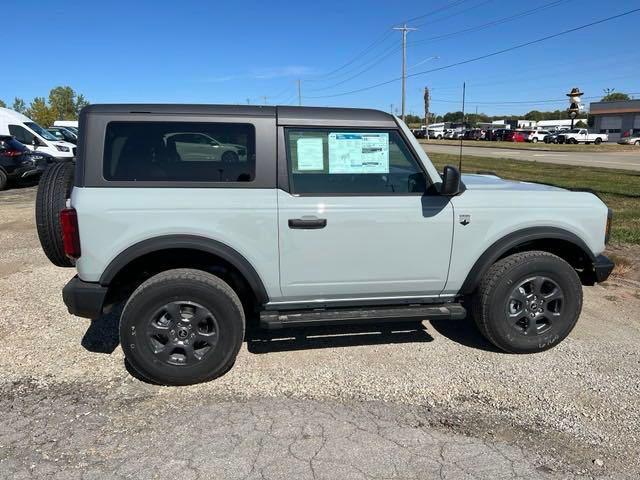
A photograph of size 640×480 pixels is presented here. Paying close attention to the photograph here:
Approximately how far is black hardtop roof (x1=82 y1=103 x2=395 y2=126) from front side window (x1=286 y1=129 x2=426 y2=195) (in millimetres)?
69

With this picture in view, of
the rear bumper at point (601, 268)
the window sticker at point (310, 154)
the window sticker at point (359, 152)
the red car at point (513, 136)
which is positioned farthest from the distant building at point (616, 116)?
Result: the window sticker at point (310, 154)

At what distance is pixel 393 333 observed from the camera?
4250 millimetres

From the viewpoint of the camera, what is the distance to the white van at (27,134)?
57.6ft

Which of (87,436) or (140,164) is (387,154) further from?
(87,436)

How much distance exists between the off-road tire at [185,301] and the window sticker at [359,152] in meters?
1.18

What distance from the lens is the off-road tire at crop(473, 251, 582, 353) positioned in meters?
3.69

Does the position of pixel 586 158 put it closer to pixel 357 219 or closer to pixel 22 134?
pixel 22 134

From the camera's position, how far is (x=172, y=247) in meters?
3.25

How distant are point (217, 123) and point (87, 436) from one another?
2.07 metres

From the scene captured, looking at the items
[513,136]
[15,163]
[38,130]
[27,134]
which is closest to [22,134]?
[27,134]

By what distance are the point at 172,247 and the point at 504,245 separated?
2350mm

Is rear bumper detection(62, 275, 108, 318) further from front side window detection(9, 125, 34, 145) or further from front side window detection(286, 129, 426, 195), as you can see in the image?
front side window detection(9, 125, 34, 145)

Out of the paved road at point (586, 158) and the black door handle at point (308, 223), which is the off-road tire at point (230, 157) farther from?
the paved road at point (586, 158)

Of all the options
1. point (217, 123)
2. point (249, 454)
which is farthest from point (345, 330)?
point (217, 123)
